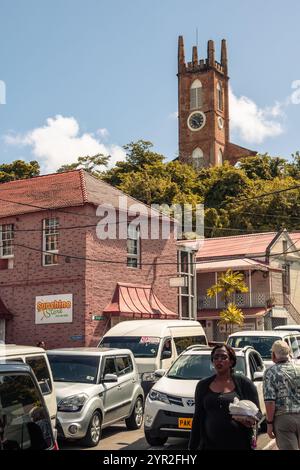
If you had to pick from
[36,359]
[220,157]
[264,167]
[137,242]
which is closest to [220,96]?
[220,157]

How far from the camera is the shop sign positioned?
26906 millimetres

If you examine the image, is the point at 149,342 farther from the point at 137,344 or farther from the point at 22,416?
the point at 22,416

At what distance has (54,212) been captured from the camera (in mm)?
28328

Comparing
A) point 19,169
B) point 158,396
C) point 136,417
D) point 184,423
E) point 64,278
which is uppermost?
point 19,169

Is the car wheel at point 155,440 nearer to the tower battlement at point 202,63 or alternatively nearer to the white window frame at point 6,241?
the white window frame at point 6,241

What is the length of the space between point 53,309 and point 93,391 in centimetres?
1553

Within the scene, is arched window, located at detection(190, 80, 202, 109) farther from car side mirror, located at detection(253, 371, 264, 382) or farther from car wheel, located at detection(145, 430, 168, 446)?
car wheel, located at detection(145, 430, 168, 446)

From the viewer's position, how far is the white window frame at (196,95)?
97250 mm

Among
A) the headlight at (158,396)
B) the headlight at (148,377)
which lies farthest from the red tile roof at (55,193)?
the headlight at (158,396)

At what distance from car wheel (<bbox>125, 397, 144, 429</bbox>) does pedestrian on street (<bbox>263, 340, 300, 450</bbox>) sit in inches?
277

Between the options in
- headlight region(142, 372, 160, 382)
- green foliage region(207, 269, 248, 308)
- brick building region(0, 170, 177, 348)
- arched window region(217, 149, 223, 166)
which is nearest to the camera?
headlight region(142, 372, 160, 382)

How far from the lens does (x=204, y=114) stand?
316ft

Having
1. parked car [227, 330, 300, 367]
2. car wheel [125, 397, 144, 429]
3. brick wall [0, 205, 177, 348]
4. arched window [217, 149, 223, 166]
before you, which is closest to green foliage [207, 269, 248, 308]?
brick wall [0, 205, 177, 348]

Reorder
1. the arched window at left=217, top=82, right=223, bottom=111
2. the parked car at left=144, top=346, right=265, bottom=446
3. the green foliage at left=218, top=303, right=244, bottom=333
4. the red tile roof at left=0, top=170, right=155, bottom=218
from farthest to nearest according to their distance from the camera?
the arched window at left=217, top=82, right=223, bottom=111, the green foliage at left=218, top=303, right=244, bottom=333, the red tile roof at left=0, top=170, right=155, bottom=218, the parked car at left=144, top=346, right=265, bottom=446
